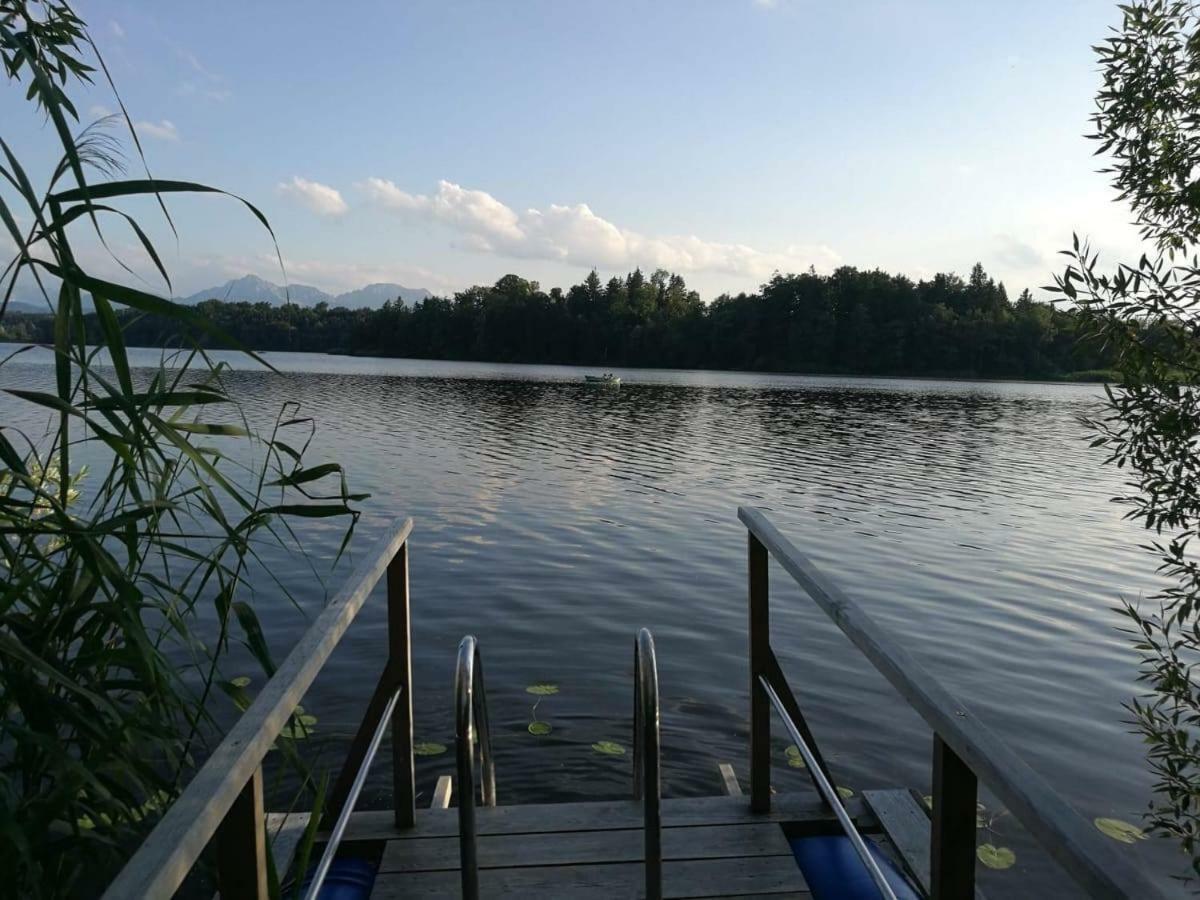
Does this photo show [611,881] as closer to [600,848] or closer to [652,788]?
[600,848]

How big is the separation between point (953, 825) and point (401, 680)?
7.23 feet

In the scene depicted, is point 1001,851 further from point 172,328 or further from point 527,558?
point 527,558

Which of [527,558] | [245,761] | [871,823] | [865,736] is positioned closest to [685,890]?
[871,823]

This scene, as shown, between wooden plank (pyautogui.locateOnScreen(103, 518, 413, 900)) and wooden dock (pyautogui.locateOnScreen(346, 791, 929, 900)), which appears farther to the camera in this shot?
wooden dock (pyautogui.locateOnScreen(346, 791, 929, 900))

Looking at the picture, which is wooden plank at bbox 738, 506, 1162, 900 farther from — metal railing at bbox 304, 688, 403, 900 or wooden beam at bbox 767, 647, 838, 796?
metal railing at bbox 304, 688, 403, 900

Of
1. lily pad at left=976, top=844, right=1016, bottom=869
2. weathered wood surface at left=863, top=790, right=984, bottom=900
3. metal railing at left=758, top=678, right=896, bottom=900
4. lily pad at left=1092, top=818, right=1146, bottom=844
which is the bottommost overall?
lily pad at left=1092, top=818, right=1146, bottom=844

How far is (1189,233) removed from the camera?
3262 mm

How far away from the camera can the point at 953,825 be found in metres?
1.66

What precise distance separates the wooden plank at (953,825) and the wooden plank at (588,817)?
1743mm

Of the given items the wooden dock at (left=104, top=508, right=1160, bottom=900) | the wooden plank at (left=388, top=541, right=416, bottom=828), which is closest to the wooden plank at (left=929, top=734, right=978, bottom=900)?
the wooden dock at (left=104, top=508, right=1160, bottom=900)

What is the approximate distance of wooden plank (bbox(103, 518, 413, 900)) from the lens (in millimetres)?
1088

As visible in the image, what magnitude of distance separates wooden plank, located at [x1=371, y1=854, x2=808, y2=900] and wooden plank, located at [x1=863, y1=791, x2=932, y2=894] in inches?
15.2

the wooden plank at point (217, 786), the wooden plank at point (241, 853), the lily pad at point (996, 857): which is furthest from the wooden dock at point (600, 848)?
the lily pad at point (996, 857)

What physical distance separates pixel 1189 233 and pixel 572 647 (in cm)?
612
